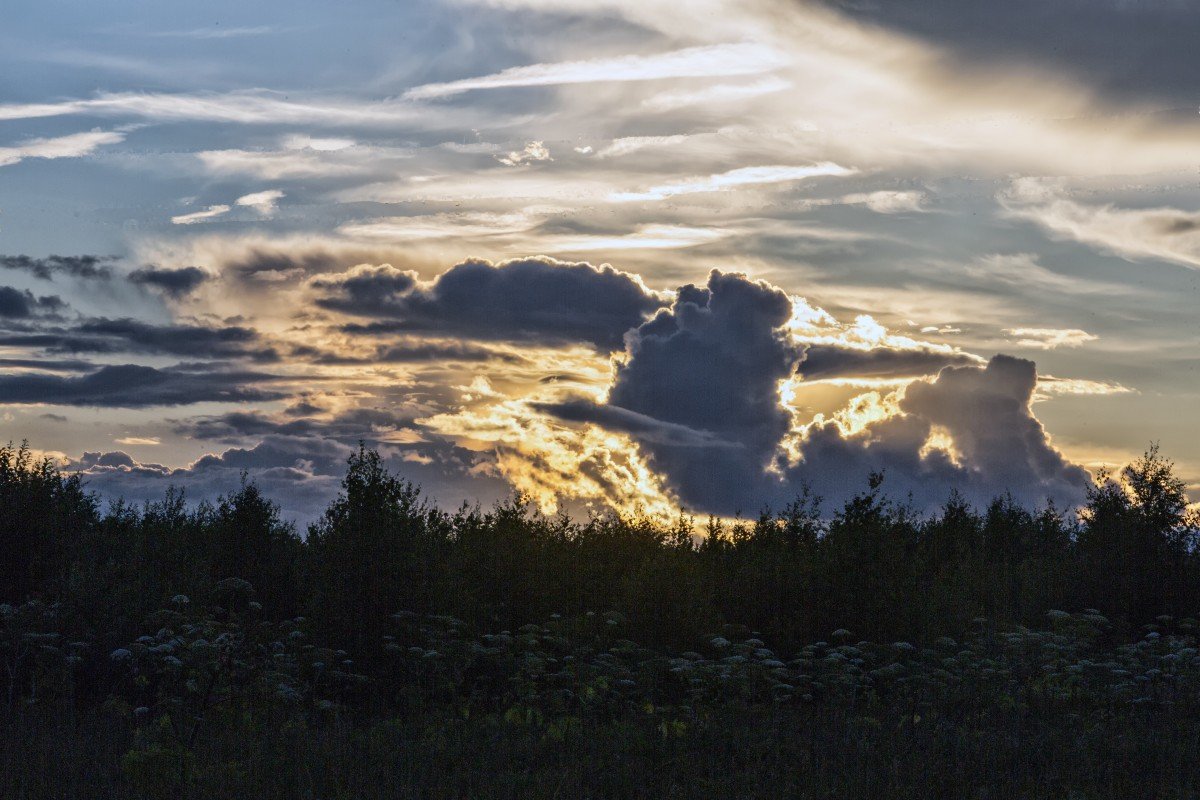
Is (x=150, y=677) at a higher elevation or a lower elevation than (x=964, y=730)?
lower

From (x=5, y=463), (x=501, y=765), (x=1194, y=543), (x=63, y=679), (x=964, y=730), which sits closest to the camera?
(x=501, y=765)

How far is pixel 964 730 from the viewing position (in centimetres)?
1184

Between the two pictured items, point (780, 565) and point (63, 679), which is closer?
point (63, 679)

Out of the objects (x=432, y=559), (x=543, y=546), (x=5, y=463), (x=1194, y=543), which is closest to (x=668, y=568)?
(x=432, y=559)

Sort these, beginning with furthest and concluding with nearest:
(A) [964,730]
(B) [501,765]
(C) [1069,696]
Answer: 1. (C) [1069,696]
2. (A) [964,730]
3. (B) [501,765]

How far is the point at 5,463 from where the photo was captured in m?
33.9

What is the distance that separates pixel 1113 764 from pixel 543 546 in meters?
21.9

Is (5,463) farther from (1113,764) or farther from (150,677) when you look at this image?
(1113,764)

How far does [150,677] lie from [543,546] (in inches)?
513

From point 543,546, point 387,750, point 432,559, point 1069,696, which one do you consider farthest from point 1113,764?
point 543,546

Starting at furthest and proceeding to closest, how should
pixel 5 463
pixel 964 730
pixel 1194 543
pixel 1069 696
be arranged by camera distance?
1. pixel 5 463
2. pixel 1194 543
3. pixel 1069 696
4. pixel 964 730

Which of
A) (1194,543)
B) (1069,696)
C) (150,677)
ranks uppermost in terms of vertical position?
(1194,543)

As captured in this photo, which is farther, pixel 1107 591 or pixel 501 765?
pixel 1107 591

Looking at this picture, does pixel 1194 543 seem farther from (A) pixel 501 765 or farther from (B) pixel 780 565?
(A) pixel 501 765
